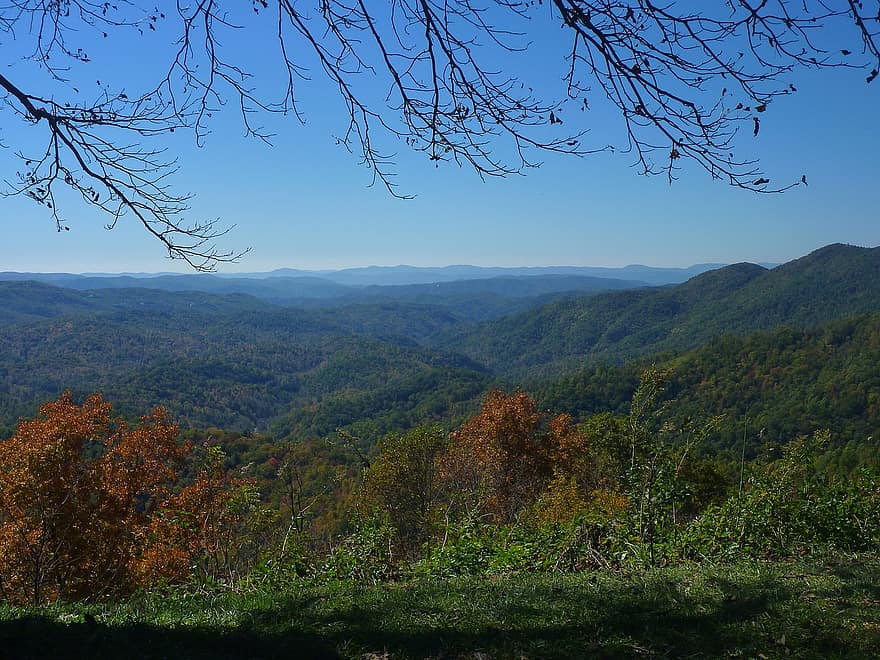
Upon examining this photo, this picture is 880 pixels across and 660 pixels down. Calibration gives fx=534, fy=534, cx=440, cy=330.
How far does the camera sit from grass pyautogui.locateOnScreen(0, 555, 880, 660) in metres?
2.87

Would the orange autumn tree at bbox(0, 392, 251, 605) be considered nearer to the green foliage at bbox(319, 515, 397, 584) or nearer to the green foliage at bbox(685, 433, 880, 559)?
the green foliage at bbox(319, 515, 397, 584)

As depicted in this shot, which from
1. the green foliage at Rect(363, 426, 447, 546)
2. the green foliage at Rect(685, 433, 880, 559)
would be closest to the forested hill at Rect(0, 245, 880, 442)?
the green foliage at Rect(363, 426, 447, 546)

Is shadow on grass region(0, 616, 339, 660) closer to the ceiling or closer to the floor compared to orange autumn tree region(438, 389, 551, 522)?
closer to the ceiling

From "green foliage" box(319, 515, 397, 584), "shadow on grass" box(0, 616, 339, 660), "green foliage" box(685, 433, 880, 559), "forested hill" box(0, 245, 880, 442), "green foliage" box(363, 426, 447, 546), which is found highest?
"shadow on grass" box(0, 616, 339, 660)

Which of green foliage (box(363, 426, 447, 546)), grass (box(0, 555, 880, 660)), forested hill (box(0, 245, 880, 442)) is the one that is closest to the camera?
grass (box(0, 555, 880, 660))

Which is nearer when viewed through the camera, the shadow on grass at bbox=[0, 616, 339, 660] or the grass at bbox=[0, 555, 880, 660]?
the shadow on grass at bbox=[0, 616, 339, 660]

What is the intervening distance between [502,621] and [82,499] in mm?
10963

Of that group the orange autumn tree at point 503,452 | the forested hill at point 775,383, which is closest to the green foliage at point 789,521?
the orange autumn tree at point 503,452

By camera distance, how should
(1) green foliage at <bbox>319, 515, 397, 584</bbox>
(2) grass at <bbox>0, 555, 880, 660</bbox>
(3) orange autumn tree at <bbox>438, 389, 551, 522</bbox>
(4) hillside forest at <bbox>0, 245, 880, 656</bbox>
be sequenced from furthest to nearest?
(3) orange autumn tree at <bbox>438, 389, 551, 522</bbox> → (4) hillside forest at <bbox>0, 245, 880, 656</bbox> → (1) green foliage at <bbox>319, 515, 397, 584</bbox> → (2) grass at <bbox>0, 555, 880, 660</bbox>

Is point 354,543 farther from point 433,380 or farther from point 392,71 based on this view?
point 433,380

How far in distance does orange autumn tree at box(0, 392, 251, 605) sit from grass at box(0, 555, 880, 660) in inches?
196

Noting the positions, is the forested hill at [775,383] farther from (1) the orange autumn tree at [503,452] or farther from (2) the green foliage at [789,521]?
(2) the green foliage at [789,521]

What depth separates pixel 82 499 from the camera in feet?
36.1

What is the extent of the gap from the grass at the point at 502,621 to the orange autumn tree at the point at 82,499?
4983 mm
